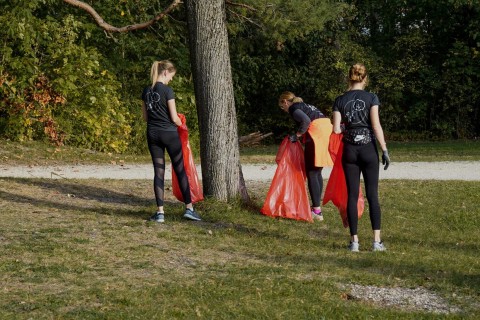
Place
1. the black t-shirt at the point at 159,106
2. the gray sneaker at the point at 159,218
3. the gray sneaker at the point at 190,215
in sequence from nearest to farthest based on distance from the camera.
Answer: the black t-shirt at the point at 159,106 → the gray sneaker at the point at 159,218 → the gray sneaker at the point at 190,215

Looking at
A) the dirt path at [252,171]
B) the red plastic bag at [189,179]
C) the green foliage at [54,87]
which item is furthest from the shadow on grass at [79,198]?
the green foliage at [54,87]

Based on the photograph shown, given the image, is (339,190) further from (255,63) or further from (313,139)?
(255,63)

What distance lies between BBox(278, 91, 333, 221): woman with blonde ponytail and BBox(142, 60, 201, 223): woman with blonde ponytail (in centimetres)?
158

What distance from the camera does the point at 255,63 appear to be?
94.3 ft

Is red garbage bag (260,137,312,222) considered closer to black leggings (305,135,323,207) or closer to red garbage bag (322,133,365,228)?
black leggings (305,135,323,207)

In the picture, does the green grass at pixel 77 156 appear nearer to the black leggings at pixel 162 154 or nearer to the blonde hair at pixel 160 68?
the black leggings at pixel 162 154

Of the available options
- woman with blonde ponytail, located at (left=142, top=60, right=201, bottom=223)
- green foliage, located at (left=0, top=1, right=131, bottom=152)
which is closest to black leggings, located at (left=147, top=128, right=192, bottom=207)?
woman with blonde ponytail, located at (left=142, top=60, right=201, bottom=223)

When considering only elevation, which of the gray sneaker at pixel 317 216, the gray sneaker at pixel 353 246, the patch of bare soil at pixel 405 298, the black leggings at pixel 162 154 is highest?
the black leggings at pixel 162 154

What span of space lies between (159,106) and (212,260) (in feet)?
7.25

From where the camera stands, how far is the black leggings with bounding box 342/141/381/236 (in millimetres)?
8414

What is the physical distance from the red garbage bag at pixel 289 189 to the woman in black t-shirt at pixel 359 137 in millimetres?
1857

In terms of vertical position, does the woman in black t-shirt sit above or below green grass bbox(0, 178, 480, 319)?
above

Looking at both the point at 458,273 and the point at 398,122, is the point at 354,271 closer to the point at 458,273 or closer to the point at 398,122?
the point at 458,273

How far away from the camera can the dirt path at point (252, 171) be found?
1514cm
